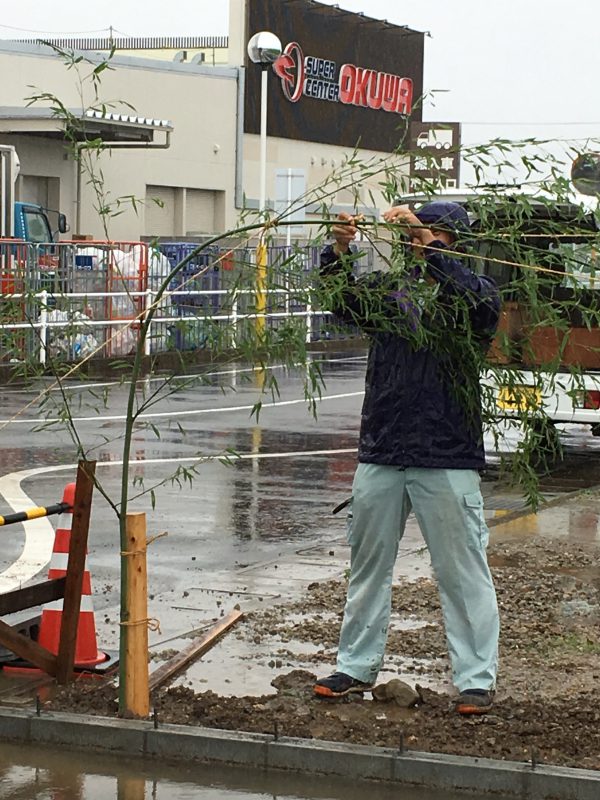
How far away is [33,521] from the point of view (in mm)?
11492

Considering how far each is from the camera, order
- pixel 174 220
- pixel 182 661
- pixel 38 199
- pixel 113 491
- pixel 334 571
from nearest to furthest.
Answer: pixel 182 661, pixel 334 571, pixel 113 491, pixel 38 199, pixel 174 220

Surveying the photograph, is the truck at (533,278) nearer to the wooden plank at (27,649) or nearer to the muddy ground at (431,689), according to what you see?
the muddy ground at (431,689)

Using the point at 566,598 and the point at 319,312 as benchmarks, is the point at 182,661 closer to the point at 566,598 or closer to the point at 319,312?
the point at 319,312

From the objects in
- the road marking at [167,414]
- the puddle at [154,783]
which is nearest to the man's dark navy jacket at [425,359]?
the puddle at [154,783]

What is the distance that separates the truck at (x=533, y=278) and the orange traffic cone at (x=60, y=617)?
1.97 metres

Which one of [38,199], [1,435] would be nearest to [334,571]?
[1,435]

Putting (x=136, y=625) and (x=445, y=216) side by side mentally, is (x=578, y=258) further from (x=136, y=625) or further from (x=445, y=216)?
(x=136, y=625)

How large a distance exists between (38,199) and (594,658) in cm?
3209

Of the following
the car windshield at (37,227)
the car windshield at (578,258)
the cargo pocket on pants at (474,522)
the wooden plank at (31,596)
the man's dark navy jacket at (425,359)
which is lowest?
the wooden plank at (31,596)

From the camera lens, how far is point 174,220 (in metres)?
43.1

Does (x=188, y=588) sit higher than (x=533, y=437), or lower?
lower

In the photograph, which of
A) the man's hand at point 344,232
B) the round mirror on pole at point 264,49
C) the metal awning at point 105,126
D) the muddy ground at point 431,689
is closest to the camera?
the muddy ground at point 431,689

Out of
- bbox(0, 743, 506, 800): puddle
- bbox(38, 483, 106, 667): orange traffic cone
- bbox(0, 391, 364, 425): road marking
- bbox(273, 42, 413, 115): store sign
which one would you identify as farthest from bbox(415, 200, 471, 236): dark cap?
bbox(273, 42, 413, 115): store sign

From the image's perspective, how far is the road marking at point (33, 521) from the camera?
9.66 metres
